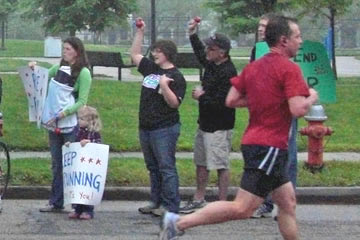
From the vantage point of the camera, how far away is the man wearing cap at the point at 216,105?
9.91 metres

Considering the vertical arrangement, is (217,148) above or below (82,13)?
below

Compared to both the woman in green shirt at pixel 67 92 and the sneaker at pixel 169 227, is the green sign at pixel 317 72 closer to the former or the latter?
the woman in green shirt at pixel 67 92

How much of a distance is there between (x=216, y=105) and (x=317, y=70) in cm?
217

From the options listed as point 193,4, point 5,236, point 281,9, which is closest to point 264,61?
point 5,236

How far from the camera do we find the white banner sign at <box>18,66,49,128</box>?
10.5m

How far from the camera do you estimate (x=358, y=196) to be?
38.5ft

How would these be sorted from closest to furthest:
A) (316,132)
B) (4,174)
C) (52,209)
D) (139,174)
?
(52,209) < (4,174) < (139,174) < (316,132)

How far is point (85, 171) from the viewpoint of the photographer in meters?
10.1

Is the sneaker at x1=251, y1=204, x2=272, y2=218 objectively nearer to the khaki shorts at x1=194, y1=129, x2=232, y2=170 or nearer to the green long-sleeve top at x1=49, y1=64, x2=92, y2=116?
the khaki shorts at x1=194, y1=129, x2=232, y2=170

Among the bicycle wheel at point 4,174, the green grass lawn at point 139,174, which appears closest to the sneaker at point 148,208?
the green grass lawn at point 139,174

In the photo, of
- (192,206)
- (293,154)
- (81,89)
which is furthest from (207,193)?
(81,89)

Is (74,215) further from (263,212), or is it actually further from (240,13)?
(240,13)

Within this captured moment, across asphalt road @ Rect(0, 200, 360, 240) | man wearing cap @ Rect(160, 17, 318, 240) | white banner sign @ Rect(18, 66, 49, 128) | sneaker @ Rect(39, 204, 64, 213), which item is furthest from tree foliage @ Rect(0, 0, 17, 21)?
man wearing cap @ Rect(160, 17, 318, 240)

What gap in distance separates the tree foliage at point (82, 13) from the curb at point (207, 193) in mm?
20405
